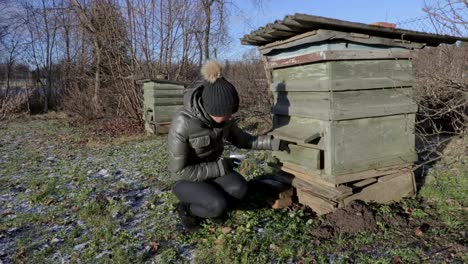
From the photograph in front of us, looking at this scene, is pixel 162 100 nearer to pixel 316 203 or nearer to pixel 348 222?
pixel 316 203

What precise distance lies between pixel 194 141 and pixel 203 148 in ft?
0.48

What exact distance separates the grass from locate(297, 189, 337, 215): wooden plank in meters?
0.10

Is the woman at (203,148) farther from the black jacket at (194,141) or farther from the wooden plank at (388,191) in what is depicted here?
the wooden plank at (388,191)

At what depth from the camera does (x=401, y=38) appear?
3.83 metres

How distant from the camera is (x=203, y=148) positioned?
3773 millimetres

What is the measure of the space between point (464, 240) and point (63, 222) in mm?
3967

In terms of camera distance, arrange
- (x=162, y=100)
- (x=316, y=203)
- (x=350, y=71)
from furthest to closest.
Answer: (x=162, y=100), (x=316, y=203), (x=350, y=71)

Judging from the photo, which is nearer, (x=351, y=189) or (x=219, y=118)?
(x=219, y=118)

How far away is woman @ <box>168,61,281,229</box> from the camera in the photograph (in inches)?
141

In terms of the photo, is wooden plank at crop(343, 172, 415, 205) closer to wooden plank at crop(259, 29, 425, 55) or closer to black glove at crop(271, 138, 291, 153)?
black glove at crop(271, 138, 291, 153)

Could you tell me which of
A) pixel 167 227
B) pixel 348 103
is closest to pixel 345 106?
pixel 348 103

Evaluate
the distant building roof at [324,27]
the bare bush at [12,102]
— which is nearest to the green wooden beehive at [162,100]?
the distant building roof at [324,27]

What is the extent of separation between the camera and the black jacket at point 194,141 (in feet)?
11.9

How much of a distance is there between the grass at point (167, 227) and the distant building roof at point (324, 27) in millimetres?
→ 1712
